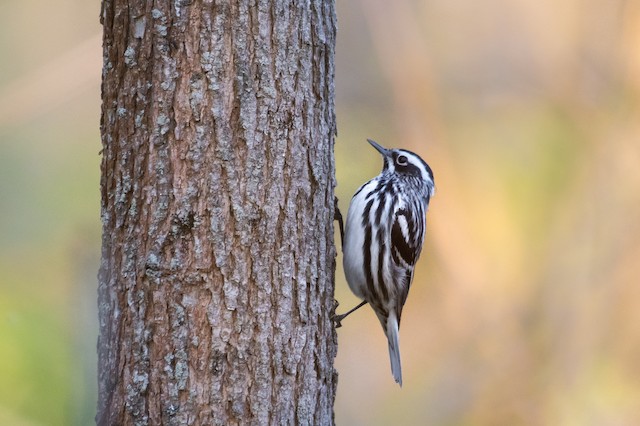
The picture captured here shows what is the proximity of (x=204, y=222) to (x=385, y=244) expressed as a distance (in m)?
2.09

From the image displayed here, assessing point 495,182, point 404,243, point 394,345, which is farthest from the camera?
point 495,182

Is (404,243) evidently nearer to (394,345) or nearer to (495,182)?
(394,345)

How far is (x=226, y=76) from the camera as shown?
11.1 feet

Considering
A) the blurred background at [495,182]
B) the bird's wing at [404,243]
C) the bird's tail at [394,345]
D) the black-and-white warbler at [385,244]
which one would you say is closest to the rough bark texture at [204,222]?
the black-and-white warbler at [385,244]

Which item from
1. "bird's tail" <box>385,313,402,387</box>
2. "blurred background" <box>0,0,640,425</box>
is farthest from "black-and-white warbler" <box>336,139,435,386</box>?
"blurred background" <box>0,0,640,425</box>

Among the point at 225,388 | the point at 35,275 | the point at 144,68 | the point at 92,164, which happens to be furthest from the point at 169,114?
the point at 92,164

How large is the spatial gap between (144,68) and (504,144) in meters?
6.28

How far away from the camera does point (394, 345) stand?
555 centimetres

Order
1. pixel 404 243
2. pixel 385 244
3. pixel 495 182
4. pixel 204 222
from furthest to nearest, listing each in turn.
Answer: pixel 495 182 < pixel 404 243 < pixel 385 244 < pixel 204 222

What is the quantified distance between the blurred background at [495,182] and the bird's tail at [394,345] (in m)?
2.52

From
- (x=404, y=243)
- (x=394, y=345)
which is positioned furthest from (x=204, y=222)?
(x=394, y=345)

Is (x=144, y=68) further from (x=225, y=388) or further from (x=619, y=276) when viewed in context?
(x=619, y=276)

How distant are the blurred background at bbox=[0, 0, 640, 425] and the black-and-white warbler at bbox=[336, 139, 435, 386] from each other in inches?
95.7

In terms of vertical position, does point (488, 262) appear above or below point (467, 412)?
above
